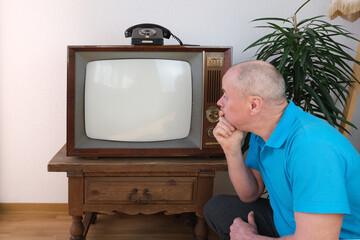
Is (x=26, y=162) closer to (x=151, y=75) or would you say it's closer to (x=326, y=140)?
(x=151, y=75)

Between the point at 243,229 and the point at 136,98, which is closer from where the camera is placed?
the point at 243,229

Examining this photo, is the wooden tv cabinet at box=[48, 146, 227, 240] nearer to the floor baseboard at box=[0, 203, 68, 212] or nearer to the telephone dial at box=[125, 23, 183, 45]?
the telephone dial at box=[125, 23, 183, 45]

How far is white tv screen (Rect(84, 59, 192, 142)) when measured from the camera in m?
1.55

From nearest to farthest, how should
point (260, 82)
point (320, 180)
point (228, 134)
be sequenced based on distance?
point (320, 180)
point (260, 82)
point (228, 134)

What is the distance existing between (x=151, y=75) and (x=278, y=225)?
76 cm

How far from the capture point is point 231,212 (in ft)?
4.95

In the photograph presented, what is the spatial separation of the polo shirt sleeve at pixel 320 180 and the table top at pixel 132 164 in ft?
1.88

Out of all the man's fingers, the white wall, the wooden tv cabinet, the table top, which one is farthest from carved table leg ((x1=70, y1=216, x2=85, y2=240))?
the man's fingers

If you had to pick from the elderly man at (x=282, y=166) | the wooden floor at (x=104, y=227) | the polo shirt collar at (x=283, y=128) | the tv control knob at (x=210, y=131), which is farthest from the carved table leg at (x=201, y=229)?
the polo shirt collar at (x=283, y=128)

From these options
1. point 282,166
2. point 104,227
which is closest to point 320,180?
point 282,166

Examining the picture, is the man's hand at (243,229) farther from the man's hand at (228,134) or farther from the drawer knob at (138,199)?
the drawer knob at (138,199)

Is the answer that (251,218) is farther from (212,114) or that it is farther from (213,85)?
(213,85)

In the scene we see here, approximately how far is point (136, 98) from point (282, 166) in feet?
2.23

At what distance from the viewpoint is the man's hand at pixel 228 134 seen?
4.34ft
